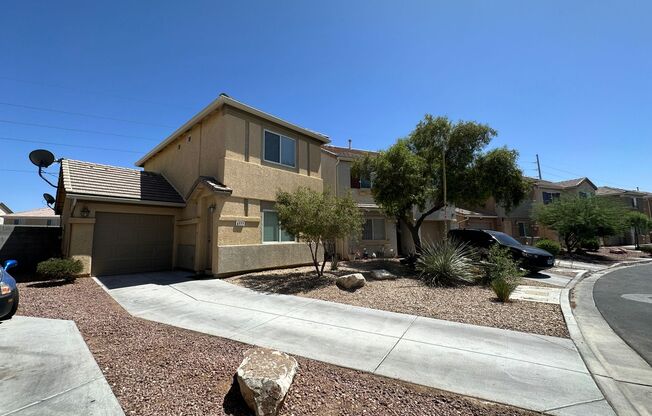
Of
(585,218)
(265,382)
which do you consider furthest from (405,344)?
(585,218)

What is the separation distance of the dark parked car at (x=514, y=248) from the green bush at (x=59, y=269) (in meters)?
15.2

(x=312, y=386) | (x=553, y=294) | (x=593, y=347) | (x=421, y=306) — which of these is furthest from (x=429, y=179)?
(x=312, y=386)

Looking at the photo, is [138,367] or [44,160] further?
[44,160]

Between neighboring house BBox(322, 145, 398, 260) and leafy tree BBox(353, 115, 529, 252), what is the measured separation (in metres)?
2.90

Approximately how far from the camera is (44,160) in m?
13.6

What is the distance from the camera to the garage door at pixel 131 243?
38.3 feet

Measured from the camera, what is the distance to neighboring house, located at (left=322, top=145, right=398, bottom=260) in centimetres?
1819

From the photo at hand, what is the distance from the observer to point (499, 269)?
386 inches

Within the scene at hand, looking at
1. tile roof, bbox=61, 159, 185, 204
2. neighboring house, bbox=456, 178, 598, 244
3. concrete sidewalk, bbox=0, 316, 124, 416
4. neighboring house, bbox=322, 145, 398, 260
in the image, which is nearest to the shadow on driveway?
tile roof, bbox=61, 159, 185, 204

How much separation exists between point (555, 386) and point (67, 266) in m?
12.4

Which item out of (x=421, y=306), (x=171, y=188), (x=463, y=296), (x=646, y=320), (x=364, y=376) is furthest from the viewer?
(x=171, y=188)

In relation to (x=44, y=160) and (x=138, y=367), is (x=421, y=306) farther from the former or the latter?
(x=44, y=160)

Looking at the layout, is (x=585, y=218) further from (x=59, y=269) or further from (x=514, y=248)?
(x=59, y=269)

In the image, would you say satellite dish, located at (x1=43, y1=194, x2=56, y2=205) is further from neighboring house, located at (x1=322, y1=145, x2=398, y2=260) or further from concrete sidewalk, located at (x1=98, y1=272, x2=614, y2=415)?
neighboring house, located at (x1=322, y1=145, x2=398, y2=260)
